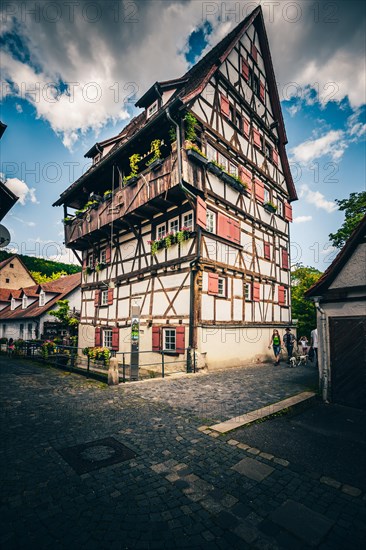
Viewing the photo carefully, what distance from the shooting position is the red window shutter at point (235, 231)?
14.8 m

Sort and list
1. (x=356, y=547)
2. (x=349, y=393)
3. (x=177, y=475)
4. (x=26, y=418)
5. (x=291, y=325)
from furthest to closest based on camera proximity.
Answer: (x=291, y=325), (x=349, y=393), (x=26, y=418), (x=177, y=475), (x=356, y=547)

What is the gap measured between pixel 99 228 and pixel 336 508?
1651 cm

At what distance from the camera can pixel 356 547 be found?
2.58 meters

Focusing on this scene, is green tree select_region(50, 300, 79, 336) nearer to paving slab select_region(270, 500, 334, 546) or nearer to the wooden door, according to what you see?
the wooden door

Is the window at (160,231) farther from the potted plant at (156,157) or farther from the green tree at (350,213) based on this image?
the green tree at (350,213)

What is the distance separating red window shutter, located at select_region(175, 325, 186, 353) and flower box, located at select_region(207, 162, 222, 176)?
769 cm

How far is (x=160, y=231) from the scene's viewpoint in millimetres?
14992

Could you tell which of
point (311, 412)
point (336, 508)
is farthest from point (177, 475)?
point (311, 412)

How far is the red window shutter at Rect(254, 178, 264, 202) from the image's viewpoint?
17289 millimetres

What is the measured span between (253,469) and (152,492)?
1.47 meters

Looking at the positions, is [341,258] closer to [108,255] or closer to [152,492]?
[152,492]

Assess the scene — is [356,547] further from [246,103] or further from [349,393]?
[246,103]

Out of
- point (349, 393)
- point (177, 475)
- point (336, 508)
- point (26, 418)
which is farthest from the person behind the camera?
point (349, 393)

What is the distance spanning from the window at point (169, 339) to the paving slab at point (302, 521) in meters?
10.3
